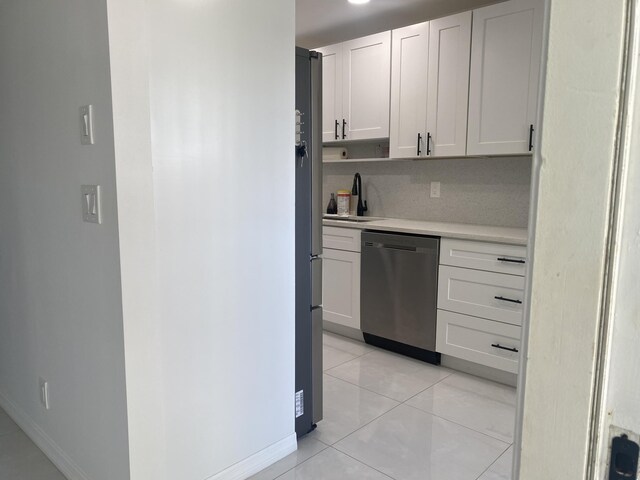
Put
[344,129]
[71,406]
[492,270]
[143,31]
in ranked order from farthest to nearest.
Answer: [344,129] → [492,270] → [71,406] → [143,31]

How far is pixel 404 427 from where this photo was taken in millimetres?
2367

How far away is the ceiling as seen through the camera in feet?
10.8

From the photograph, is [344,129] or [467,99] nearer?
[467,99]

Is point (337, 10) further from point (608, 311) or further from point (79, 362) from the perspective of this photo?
point (608, 311)

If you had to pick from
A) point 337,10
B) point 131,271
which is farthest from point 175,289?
point 337,10

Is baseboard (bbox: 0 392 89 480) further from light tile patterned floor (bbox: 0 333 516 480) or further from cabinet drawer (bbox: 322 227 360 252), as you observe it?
cabinet drawer (bbox: 322 227 360 252)

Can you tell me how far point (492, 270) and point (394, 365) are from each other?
0.96m

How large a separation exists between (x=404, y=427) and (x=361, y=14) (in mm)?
3007

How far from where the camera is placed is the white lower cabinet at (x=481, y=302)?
268 centimetres

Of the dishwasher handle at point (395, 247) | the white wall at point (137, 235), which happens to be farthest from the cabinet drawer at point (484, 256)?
the white wall at point (137, 235)

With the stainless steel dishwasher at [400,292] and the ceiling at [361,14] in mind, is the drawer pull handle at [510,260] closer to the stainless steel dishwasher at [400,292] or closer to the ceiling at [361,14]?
the stainless steel dishwasher at [400,292]

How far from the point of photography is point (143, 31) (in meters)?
1.36

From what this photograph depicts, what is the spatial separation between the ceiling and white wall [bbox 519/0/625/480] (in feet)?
10.6

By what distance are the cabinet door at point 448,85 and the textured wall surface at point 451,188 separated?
0.32 m
